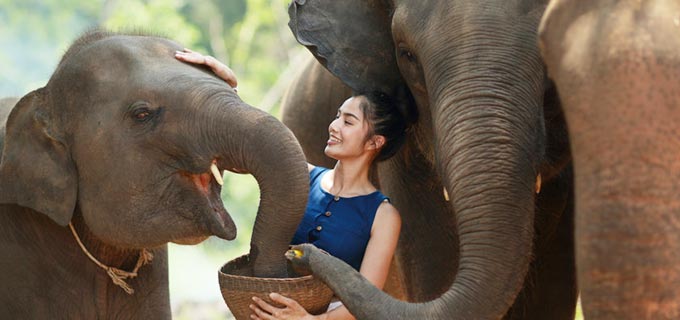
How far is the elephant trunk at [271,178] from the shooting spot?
4.51m

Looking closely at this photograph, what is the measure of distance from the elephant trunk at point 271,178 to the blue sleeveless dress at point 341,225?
0.36m

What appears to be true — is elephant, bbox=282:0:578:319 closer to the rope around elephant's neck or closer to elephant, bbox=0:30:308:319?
elephant, bbox=0:30:308:319

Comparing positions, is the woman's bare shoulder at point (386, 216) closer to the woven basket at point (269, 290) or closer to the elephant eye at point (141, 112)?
the woven basket at point (269, 290)

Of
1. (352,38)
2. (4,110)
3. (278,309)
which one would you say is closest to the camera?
(278,309)

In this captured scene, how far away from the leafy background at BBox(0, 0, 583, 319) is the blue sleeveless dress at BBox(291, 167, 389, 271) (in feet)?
3.25

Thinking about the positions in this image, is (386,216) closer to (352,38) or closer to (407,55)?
(407,55)

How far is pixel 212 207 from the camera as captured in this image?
4.75 meters

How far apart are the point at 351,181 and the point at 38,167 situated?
3.67ft

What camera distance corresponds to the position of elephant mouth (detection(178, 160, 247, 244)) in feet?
15.4

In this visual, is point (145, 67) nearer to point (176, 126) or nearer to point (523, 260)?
point (176, 126)

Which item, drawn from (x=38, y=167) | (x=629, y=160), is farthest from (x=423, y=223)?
(x=629, y=160)

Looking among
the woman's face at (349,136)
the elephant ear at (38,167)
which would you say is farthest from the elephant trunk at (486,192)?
the elephant ear at (38,167)

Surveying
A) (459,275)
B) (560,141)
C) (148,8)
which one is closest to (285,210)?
(459,275)

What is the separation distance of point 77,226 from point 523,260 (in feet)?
6.01
